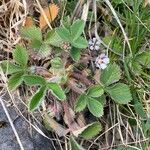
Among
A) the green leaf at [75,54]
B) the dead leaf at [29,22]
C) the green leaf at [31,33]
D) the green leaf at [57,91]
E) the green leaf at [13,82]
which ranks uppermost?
the dead leaf at [29,22]

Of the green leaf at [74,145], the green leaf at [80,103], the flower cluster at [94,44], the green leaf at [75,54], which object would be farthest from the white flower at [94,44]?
the green leaf at [74,145]

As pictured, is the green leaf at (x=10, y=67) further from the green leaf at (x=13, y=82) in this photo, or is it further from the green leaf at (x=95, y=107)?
the green leaf at (x=95, y=107)

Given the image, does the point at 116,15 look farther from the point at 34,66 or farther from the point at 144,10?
the point at 34,66

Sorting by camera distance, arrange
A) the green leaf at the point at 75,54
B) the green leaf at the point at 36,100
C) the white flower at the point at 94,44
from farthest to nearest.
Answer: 1. the white flower at the point at 94,44
2. the green leaf at the point at 75,54
3. the green leaf at the point at 36,100

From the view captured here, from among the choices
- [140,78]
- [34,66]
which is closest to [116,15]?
[140,78]

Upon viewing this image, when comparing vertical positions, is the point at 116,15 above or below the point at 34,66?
above

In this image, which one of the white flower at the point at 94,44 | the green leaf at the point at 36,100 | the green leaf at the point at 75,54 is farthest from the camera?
the white flower at the point at 94,44
